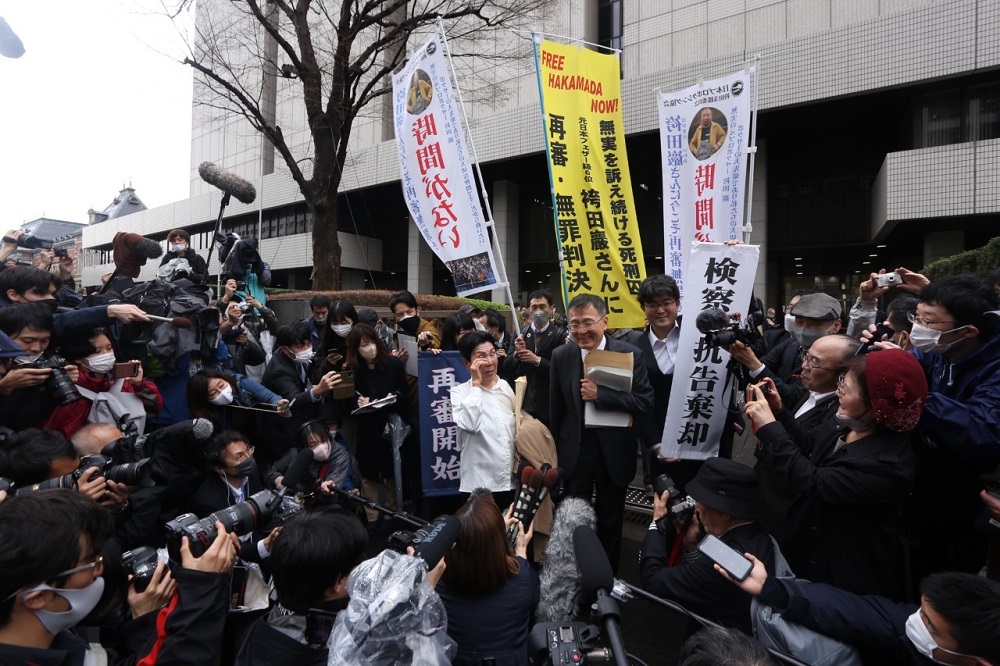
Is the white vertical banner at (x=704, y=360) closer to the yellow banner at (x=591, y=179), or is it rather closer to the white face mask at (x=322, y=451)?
the yellow banner at (x=591, y=179)

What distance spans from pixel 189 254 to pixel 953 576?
595cm

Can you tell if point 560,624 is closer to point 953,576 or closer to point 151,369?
point 953,576

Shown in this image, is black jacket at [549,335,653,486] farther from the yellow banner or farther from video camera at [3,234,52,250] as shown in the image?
video camera at [3,234,52,250]

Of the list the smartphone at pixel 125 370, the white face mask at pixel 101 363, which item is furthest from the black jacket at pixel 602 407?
the white face mask at pixel 101 363

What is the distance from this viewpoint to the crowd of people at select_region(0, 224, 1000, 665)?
167cm

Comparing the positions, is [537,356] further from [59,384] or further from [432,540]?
[59,384]

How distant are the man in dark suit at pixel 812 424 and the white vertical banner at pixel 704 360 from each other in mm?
718

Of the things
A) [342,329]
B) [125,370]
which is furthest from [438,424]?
[125,370]

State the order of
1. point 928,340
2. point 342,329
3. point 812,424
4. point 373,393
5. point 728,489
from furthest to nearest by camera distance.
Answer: point 342,329 < point 373,393 < point 812,424 < point 928,340 < point 728,489

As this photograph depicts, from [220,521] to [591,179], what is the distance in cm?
509

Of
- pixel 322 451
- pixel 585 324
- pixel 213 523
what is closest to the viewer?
pixel 213 523

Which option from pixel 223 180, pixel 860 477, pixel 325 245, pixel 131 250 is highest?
pixel 223 180

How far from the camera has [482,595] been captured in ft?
7.14

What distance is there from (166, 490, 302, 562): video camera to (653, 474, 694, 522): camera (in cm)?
174
